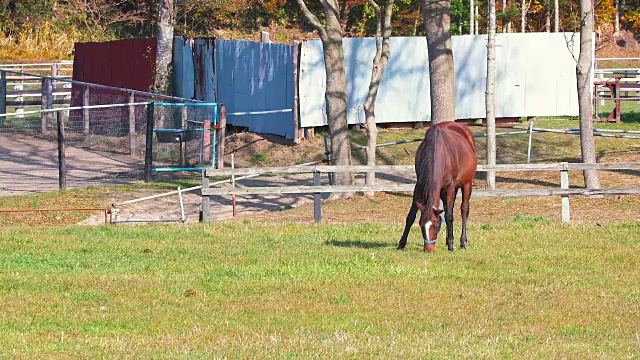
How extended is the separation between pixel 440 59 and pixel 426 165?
7198 mm

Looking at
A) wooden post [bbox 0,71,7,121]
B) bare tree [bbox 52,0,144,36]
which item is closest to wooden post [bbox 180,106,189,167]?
wooden post [bbox 0,71,7,121]

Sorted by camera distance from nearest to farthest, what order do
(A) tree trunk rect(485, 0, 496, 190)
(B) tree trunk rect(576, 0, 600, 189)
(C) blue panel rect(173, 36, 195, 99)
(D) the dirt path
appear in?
(B) tree trunk rect(576, 0, 600, 189) → (A) tree trunk rect(485, 0, 496, 190) → (D) the dirt path → (C) blue panel rect(173, 36, 195, 99)

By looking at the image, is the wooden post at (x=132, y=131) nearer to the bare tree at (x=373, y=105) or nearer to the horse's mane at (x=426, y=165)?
the bare tree at (x=373, y=105)

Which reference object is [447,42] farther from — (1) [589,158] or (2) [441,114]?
(1) [589,158]

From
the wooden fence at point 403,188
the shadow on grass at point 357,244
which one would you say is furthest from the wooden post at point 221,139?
the shadow on grass at point 357,244

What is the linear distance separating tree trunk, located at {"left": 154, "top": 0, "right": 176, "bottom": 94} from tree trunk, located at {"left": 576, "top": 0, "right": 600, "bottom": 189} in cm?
1585

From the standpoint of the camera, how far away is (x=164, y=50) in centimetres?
3353

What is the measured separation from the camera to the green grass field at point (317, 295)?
843 centimetres

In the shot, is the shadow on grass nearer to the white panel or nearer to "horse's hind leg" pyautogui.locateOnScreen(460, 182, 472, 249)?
"horse's hind leg" pyautogui.locateOnScreen(460, 182, 472, 249)

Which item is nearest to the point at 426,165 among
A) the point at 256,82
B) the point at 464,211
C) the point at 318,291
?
the point at 464,211

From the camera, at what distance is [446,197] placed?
1338 centimetres

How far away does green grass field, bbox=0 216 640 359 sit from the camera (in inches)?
332

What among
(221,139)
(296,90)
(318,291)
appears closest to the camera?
(318,291)

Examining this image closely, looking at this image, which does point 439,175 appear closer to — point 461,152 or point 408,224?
point 461,152
